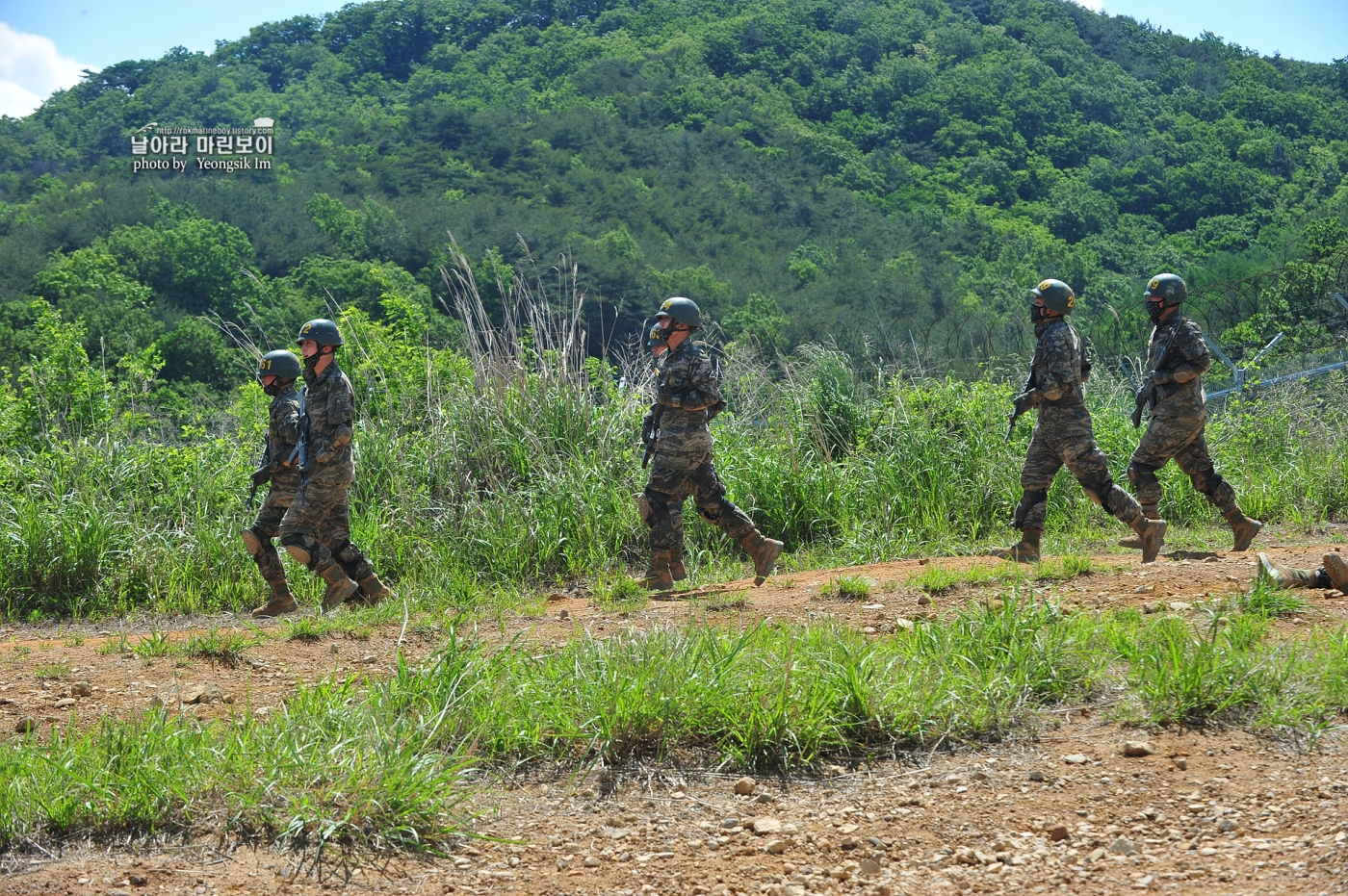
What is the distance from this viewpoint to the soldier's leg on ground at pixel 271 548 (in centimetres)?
705

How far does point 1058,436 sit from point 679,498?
7.41 feet

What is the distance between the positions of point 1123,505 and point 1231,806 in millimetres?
3841

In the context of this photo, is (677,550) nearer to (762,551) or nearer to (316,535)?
(762,551)

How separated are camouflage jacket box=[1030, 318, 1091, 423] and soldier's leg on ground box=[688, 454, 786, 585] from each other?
179 cm

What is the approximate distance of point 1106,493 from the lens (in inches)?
279

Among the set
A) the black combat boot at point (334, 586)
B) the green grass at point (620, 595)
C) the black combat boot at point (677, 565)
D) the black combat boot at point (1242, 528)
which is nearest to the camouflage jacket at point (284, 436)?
the black combat boot at point (334, 586)

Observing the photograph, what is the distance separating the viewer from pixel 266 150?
4378 centimetres

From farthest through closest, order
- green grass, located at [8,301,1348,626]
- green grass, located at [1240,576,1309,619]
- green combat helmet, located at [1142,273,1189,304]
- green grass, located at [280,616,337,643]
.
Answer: green grass, located at [8,301,1348,626]
green combat helmet, located at [1142,273,1189,304]
green grass, located at [280,616,337,643]
green grass, located at [1240,576,1309,619]

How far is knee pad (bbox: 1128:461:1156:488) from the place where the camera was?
7496mm

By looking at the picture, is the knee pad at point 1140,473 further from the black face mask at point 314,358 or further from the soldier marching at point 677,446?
the black face mask at point 314,358

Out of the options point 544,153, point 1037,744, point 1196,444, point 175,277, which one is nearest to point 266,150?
point 544,153

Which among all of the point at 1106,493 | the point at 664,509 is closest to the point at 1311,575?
the point at 1106,493

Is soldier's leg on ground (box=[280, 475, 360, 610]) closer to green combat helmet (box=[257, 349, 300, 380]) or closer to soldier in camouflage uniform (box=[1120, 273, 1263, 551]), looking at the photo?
green combat helmet (box=[257, 349, 300, 380])

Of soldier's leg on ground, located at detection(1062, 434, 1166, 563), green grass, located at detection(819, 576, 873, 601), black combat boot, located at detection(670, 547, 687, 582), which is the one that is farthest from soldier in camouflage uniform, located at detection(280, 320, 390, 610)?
soldier's leg on ground, located at detection(1062, 434, 1166, 563)
